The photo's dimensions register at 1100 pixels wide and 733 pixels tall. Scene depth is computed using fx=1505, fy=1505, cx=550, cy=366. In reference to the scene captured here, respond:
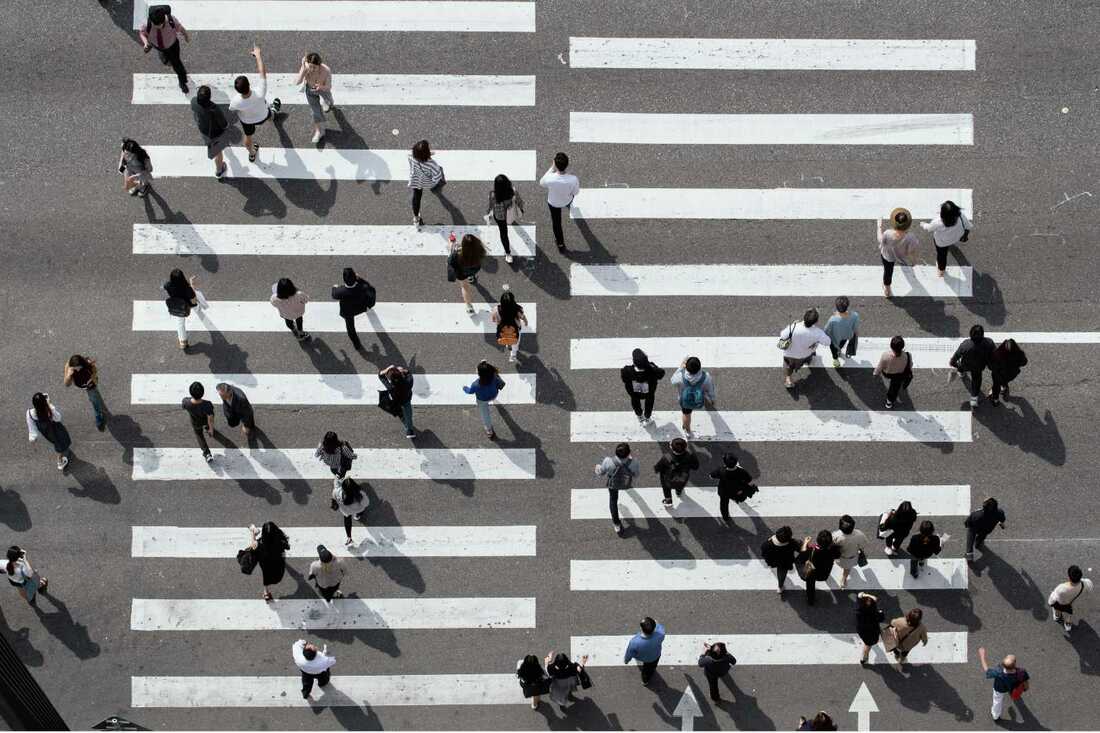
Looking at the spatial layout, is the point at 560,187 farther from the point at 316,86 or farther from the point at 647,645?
the point at 647,645

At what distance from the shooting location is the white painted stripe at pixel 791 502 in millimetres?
21359

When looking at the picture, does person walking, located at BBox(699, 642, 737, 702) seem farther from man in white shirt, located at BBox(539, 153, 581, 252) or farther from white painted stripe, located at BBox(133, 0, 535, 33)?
white painted stripe, located at BBox(133, 0, 535, 33)

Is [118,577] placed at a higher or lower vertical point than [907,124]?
lower

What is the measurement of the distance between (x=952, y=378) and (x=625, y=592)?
5.65 meters

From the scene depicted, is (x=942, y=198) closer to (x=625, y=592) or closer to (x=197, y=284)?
(x=625, y=592)

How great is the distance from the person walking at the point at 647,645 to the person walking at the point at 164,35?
1115 cm

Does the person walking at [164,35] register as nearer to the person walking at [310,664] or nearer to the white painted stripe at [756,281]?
the white painted stripe at [756,281]

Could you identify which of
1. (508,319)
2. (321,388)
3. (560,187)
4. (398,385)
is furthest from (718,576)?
(321,388)

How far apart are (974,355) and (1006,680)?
4490 mm

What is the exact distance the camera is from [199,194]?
906 inches

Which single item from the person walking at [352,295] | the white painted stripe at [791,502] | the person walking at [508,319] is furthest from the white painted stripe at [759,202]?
the white painted stripe at [791,502]

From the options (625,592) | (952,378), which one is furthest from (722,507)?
(952,378)

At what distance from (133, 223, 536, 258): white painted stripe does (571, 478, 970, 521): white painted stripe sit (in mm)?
4072

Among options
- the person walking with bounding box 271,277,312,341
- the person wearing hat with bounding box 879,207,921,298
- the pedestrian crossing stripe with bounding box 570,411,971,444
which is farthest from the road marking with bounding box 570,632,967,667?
the person walking with bounding box 271,277,312,341
